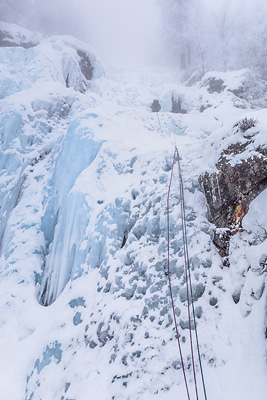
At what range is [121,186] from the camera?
841 centimetres

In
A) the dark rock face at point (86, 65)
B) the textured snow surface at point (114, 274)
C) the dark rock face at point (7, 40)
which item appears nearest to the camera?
the textured snow surface at point (114, 274)

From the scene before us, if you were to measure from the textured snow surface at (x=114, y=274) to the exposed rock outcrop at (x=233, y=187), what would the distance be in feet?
0.79

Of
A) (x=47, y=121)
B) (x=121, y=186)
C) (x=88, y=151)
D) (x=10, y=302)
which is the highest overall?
(x=47, y=121)

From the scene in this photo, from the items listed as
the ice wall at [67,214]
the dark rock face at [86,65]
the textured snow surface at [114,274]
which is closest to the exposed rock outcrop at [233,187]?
the textured snow surface at [114,274]

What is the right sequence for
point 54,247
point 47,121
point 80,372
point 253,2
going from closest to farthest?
point 80,372 → point 54,247 → point 47,121 → point 253,2

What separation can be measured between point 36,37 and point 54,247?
33.9 meters

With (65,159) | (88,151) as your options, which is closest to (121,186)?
(88,151)

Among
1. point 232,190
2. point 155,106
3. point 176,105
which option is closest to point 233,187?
point 232,190

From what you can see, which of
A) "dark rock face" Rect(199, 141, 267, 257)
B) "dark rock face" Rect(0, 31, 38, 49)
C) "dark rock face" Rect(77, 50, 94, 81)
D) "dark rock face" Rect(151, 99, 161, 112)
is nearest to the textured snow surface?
"dark rock face" Rect(199, 141, 267, 257)

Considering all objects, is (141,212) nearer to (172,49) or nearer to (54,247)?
(54,247)

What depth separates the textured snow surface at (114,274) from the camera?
14.1ft

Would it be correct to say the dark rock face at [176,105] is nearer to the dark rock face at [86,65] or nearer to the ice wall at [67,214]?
the dark rock face at [86,65]

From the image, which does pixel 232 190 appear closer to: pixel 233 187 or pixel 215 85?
pixel 233 187

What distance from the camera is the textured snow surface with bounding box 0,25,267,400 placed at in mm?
4295
